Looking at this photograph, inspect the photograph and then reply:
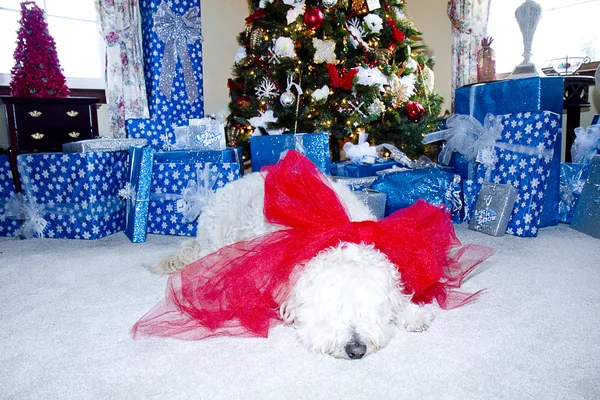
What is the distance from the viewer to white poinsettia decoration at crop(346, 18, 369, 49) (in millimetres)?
3578

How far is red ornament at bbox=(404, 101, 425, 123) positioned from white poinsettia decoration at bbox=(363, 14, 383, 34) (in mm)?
691

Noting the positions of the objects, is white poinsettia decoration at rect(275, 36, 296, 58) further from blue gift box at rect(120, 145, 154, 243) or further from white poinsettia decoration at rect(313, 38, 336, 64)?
blue gift box at rect(120, 145, 154, 243)

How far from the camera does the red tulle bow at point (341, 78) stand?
3385 millimetres

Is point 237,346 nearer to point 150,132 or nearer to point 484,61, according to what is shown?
point 150,132

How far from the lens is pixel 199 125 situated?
2990 mm

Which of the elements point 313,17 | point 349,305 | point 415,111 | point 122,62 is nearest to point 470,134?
point 415,111

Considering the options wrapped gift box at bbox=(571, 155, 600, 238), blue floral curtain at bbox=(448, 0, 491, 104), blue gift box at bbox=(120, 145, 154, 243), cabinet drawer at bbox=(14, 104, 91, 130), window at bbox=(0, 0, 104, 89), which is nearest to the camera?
wrapped gift box at bbox=(571, 155, 600, 238)

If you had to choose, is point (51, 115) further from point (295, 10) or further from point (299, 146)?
point (295, 10)

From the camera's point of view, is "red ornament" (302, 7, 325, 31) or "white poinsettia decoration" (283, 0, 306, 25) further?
"white poinsettia decoration" (283, 0, 306, 25)

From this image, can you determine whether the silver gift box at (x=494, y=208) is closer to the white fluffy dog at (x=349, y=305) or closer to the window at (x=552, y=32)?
the white fluffy dog at (x=349, y=305)

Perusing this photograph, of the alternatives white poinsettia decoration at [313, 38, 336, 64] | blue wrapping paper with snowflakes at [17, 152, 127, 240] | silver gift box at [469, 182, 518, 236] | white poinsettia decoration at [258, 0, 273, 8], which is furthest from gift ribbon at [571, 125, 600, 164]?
blue wrapping paper with snowflakes at [17, 152, 127, 240]

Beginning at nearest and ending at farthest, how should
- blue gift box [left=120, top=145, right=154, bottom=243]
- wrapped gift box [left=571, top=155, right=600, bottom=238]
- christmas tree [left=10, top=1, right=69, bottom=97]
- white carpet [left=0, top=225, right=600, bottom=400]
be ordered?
white carpet [left=0, top=225, right=600, bottom=400] → wrapped gift box [left=571, top=155, right=600, bottom=238] → blue gift box [left=120, top=145, right=154, bottom=243] → christmas tree [left=10, top=1, right=69, bottom=97]

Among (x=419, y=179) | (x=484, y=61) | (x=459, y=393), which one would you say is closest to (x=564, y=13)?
(x=484, y=61)

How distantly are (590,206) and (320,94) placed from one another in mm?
1995
